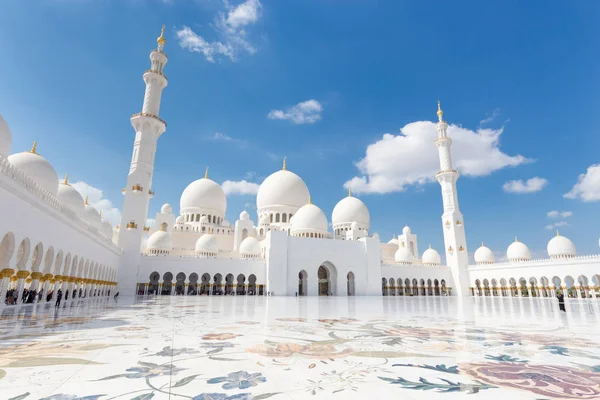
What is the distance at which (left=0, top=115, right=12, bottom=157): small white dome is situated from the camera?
10.4m

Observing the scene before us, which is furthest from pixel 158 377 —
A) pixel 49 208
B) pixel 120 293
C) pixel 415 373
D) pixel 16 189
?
pixel 120 293

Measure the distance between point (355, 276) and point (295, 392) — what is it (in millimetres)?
25683

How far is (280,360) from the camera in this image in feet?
10.2

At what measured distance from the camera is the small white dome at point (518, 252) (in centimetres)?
3083

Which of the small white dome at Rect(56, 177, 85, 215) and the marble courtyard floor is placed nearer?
the marble courtyard floor

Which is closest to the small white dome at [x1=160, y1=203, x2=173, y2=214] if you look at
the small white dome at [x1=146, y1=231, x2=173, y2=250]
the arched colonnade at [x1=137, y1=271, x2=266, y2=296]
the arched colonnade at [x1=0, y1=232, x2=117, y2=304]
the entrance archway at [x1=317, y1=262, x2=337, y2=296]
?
the small white dome at [x1=146, y1=231, x2=173, y2=250]

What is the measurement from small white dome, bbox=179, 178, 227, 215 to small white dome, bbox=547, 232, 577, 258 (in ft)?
97.4

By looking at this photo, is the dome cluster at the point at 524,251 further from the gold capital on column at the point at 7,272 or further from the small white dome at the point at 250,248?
the gold capital on column at the point at 7,272

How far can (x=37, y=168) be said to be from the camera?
1441 cm

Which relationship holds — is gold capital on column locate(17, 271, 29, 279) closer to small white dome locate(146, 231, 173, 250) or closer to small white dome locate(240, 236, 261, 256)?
small white dome locate(146, 231, 173, 250)

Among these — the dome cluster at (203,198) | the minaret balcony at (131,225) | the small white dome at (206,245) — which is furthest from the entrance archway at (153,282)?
the dome cluster at (203,198)

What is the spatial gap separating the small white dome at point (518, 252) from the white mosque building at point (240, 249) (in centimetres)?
10

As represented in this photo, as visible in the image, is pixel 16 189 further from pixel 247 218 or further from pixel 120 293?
pixel 247 218

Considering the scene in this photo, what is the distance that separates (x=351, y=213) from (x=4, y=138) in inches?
1078
